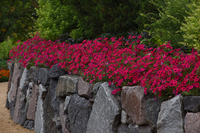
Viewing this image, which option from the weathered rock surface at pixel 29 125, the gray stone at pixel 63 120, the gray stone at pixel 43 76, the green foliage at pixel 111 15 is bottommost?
the weathered rock surface at pixel 29 125

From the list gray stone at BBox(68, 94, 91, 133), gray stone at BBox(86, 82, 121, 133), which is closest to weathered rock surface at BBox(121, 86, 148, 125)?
gray stone at BBox(86, 82, 121, 133)

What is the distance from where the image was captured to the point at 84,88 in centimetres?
319

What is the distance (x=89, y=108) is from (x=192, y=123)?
63.0 inches

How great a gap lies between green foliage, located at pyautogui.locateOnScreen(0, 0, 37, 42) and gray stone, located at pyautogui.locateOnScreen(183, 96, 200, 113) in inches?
592

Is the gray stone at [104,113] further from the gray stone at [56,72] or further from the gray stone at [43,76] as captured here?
the gray stone at [43,76]

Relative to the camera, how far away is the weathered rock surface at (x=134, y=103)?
229 cm

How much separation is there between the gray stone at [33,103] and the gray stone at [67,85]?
0.98 m

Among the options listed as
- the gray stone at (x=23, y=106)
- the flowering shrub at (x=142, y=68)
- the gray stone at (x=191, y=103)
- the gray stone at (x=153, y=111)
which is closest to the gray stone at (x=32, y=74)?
the gray stone at (x=23, y=106)

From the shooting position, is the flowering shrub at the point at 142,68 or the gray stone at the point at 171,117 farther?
the flowering shrub at the point at 142,68

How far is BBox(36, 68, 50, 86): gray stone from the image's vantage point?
4.21 metres

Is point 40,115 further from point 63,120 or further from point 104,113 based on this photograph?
point 104,113

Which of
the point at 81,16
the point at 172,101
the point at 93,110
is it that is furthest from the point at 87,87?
the point at 81,16

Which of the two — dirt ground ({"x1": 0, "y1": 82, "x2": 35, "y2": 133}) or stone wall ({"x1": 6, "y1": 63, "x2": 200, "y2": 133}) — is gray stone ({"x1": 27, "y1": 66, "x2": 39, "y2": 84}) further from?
dirt ground ({"x1": 0, "y1": 82, "x2": 35, "y2": 133})

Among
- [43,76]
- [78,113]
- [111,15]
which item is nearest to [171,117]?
[78,113]
